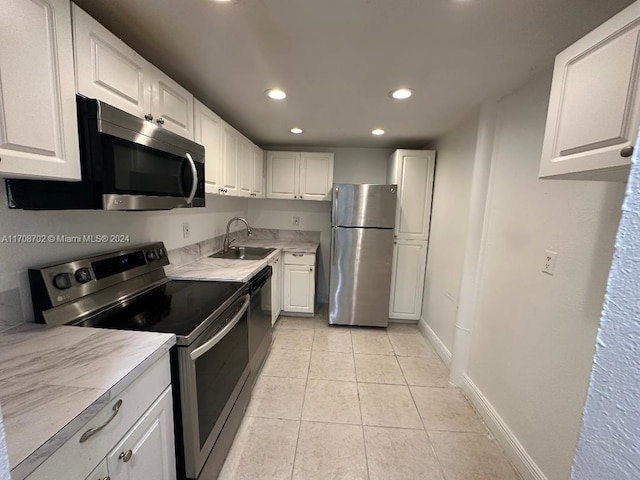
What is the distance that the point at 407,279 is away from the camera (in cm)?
318

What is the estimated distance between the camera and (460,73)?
1.55 metres

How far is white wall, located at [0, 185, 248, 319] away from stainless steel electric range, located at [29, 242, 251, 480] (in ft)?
0.19

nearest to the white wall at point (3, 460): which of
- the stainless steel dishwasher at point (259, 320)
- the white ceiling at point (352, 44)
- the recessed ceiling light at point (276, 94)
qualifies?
the white ceiling at point (352, 44)

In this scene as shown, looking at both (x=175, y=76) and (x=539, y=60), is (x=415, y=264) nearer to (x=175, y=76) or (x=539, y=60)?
(x=539, y=60)

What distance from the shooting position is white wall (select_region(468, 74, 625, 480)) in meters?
1.16

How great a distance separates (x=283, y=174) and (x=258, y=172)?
345 millimetres

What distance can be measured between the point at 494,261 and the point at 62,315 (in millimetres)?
2415

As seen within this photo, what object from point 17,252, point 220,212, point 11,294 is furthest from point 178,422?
point 220,212

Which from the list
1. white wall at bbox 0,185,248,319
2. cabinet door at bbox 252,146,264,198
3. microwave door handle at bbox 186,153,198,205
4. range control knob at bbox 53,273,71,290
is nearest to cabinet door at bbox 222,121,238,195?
white wall at bbox 0,185,248,319

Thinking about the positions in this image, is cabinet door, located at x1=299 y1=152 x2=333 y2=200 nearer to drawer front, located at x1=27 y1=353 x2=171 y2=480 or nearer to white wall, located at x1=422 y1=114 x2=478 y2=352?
white wall, located at x1=422 y1=114 x2=478 y2=352

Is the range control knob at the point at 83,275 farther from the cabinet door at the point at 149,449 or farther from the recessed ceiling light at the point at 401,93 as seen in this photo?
the recessed ceiling light at the point at 401,93

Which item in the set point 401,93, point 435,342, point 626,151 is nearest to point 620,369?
point 626,151

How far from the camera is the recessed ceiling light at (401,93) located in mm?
1792

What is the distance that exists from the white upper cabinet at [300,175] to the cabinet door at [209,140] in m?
1.27
